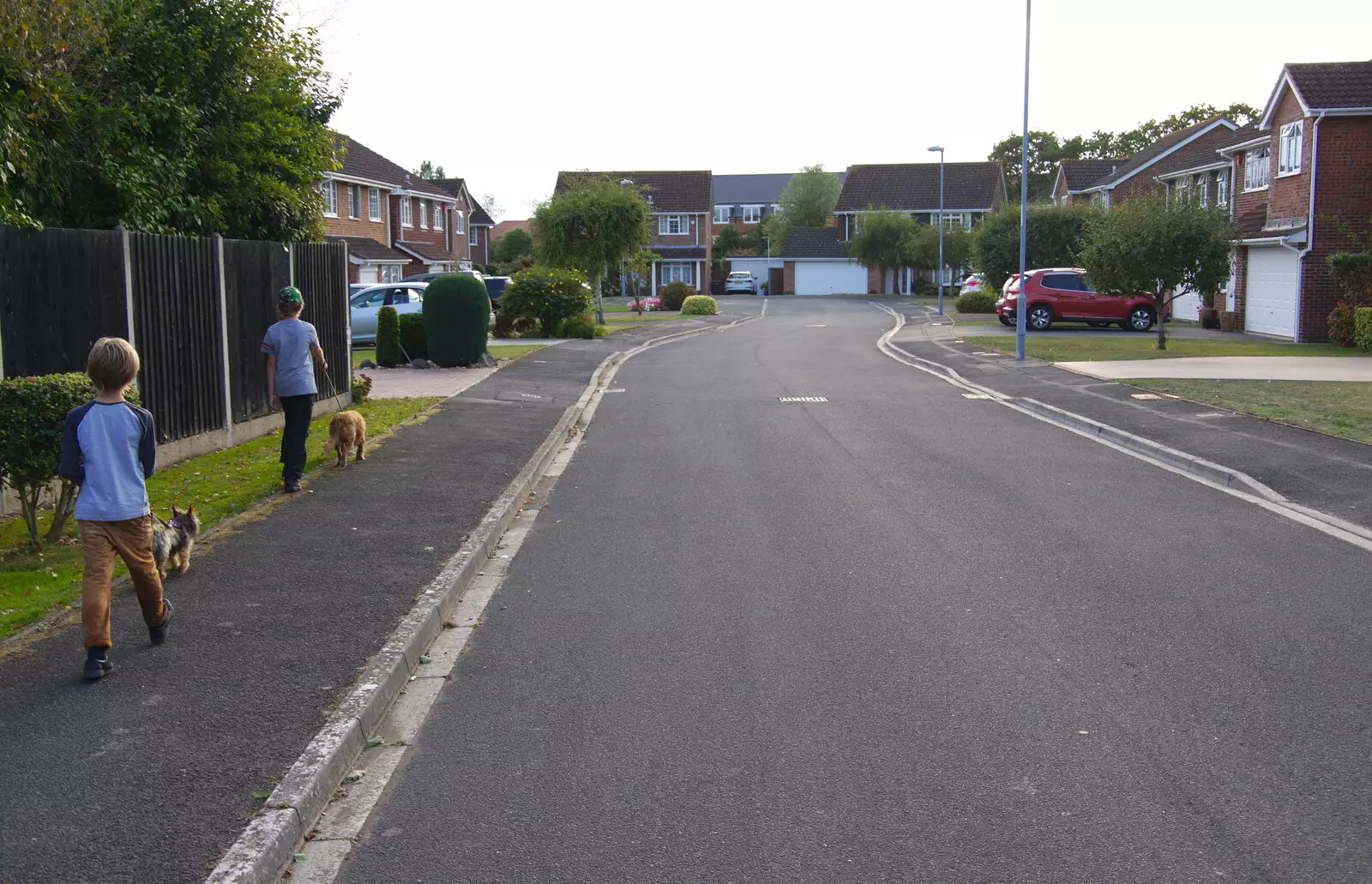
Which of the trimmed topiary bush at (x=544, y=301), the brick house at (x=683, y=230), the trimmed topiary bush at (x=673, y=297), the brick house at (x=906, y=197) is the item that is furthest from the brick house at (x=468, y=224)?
the trimmed topiary bush at (x=544, y=301)

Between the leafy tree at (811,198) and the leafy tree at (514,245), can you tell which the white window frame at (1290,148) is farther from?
the leafy tree at (811,198)

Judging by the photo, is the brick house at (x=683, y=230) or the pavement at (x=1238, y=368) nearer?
the pavement at (x=1238, y=368)

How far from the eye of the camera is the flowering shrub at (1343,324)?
29.6m

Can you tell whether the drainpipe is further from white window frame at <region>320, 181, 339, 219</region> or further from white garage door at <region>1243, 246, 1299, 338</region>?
white window frame at <region>320, 181, 339, 219</region>

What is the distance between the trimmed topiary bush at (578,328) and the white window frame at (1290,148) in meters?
19.1

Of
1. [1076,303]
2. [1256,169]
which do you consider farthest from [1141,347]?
[1256,169]

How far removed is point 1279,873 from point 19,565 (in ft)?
24.4

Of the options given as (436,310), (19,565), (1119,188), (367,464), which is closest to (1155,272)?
(436,310)

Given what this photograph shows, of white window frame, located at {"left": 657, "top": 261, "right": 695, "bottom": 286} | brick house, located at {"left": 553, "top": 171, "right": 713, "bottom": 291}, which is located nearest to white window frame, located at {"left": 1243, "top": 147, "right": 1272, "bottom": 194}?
brick house, located at {"left": 553, "top": 171, "right": 713, "bottom": 291}

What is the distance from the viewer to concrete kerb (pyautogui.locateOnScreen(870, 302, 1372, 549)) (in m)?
9.99

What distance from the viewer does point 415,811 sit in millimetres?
4730

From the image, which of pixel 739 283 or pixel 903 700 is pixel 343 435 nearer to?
pixel 903 700

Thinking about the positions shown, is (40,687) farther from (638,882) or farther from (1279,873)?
(1279,873)

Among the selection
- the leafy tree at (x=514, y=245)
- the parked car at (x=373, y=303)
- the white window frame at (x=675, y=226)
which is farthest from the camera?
the leafy tree at (x=514, y=245)
